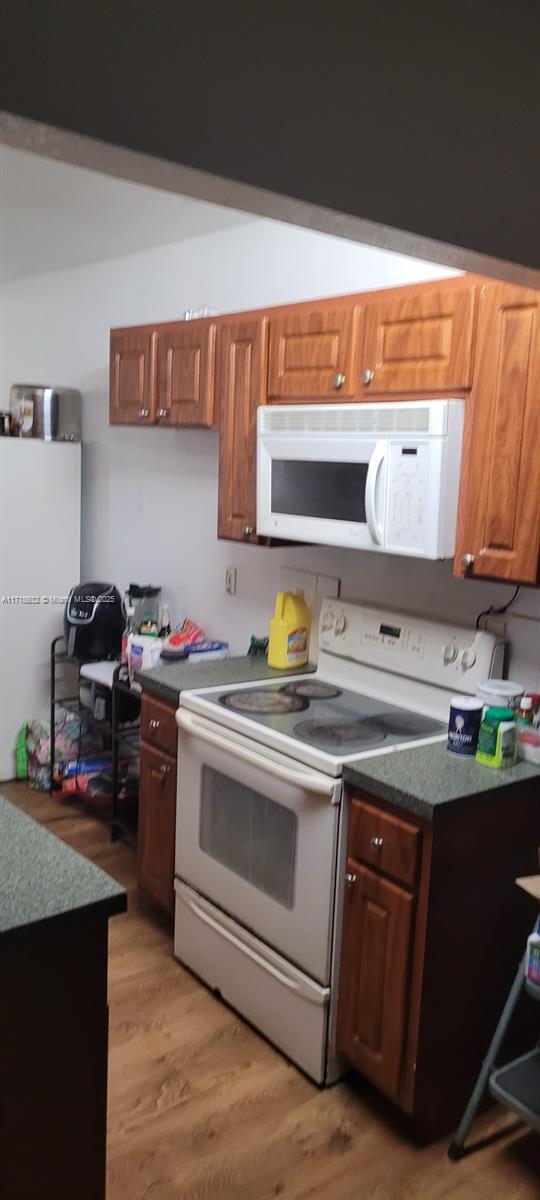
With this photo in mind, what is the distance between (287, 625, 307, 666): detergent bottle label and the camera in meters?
2.96

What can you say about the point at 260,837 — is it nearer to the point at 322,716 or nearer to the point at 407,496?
the point at 322,716

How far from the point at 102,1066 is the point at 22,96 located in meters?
1.37

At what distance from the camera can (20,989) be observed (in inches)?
52.9

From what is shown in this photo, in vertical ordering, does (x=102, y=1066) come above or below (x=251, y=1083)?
above

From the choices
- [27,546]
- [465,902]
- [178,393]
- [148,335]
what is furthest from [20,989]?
[27,546]

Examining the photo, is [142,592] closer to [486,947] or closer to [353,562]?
[353,562]

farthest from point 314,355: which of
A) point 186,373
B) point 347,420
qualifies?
point 186,373

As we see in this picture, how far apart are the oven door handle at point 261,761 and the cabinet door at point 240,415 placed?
0.63m

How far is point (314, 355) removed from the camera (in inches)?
98.8

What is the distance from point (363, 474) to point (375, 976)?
1228mm

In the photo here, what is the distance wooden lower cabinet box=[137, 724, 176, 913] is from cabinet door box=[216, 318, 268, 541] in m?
0.76

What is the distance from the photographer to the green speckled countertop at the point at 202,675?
2.74 m

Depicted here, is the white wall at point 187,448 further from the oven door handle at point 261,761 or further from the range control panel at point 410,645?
the oven door handle at point 261,761

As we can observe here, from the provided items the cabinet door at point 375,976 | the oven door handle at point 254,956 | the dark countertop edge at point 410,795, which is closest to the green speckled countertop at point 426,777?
the dark countertop edge at point 410,795
